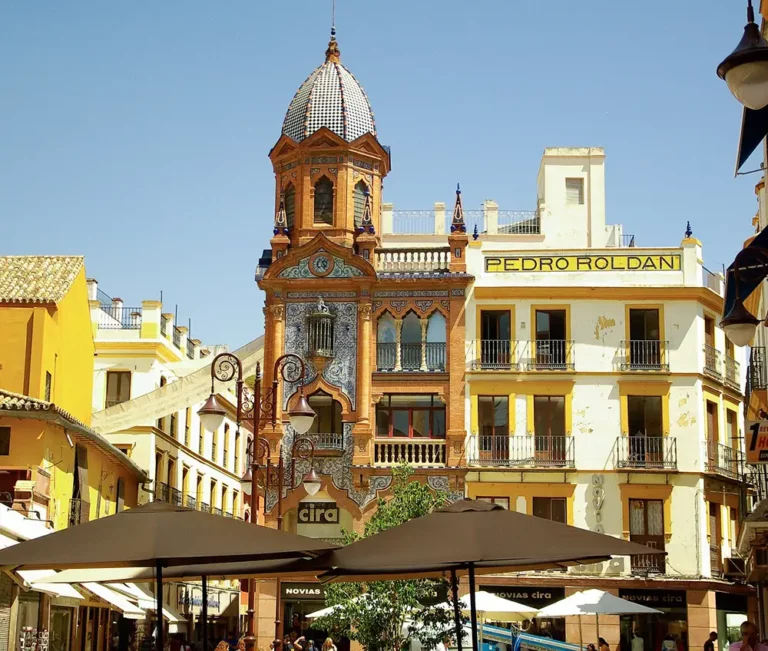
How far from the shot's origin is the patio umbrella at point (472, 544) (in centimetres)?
1105

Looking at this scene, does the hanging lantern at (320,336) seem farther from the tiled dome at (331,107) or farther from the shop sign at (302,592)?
the shop sign at (302,592)

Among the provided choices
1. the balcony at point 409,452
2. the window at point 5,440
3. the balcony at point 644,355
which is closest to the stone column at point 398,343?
the balcony at point 409,452

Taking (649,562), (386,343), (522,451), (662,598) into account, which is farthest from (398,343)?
(662,598)

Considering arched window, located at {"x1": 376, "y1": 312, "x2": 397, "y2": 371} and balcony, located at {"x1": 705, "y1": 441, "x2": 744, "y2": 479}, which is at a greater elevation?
arched window, located at {"x1": 376, "y1": 312, "x2": 397, "y2": 371}

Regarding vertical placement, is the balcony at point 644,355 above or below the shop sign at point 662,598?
above

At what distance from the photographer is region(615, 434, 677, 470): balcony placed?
4047 centimetres

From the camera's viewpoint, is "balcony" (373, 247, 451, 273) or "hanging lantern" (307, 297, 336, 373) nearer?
"hanging lantern" (307, 297, 336, 373)

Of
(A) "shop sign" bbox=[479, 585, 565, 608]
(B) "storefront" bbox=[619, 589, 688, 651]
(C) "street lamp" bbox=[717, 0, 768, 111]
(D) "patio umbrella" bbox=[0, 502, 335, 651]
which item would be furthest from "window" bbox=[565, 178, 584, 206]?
(C) "street lamp" bbox=[717, 0, 768, 111]

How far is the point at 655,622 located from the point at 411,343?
1151 cm

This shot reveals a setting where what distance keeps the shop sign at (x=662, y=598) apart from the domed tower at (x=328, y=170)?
44.6 ft

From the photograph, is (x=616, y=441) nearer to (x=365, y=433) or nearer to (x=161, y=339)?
(x=365, y=433)

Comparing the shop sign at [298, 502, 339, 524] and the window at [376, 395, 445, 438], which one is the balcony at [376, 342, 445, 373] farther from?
the shop sign at [298, 502, 339, 524]

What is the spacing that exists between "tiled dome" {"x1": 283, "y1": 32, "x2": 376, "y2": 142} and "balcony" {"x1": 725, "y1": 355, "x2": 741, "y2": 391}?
1431cm

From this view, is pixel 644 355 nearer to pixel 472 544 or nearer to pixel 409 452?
pixel 409 452
